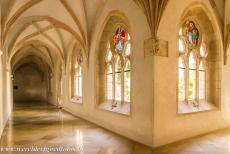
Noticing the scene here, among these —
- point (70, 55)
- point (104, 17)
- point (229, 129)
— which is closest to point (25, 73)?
point (70, 55)

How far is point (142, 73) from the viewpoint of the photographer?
420cm

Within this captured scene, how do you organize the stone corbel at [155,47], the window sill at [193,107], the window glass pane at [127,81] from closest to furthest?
the stone corbel at [155,47]
the window sill at [193,107]
the window glass pane at [127,81]

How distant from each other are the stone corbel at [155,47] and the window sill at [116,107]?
5.33 feet

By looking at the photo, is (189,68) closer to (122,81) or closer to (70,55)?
(122,81)

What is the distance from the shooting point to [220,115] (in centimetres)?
547

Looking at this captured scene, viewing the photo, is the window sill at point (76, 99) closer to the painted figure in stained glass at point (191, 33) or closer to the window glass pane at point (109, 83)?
the window glass pane at point (109, 83)

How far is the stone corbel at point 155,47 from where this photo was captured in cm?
390

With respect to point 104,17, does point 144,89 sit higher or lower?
lower

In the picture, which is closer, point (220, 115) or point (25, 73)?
point (220, 115)

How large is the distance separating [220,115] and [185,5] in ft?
10.7

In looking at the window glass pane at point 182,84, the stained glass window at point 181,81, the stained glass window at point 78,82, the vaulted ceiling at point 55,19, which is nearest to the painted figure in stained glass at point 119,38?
the vaulted ceiling at point 55,19

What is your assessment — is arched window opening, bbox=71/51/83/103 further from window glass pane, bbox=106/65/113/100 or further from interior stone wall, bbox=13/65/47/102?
interior stone wall, bbox=13/65/47/102

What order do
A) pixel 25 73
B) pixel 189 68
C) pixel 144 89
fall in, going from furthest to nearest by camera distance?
pixel 25 73, pixel 189 68, pixel 144 89

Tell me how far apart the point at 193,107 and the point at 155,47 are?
212 centimetres
